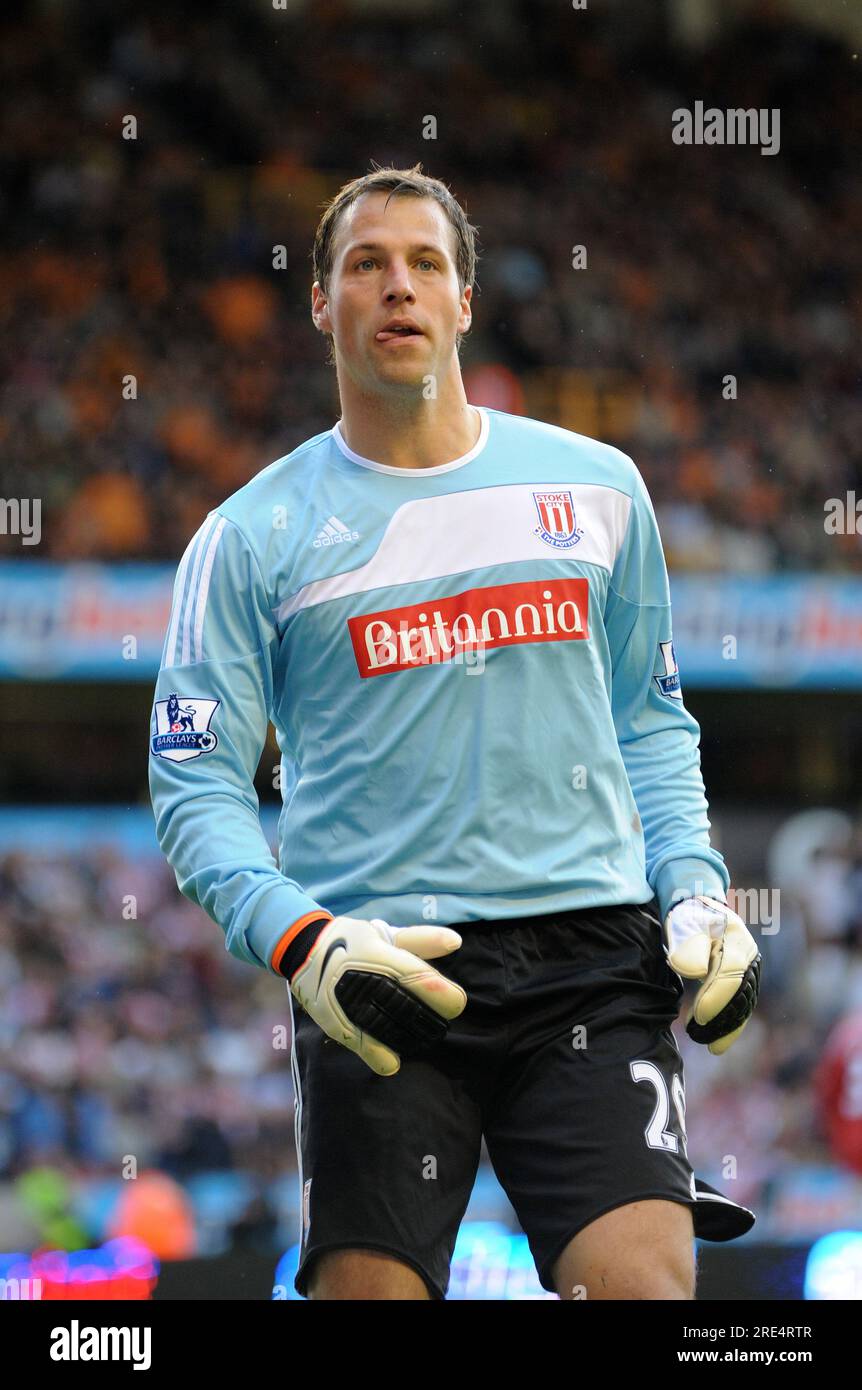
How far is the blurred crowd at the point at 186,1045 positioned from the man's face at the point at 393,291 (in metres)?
5.54

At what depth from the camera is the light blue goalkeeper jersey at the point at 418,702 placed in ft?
8.38

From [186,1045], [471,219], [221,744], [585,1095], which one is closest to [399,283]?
[221,744]

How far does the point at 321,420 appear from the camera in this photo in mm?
11805

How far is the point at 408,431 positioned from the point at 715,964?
92 cm

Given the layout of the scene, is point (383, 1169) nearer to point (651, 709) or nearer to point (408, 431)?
point (651, 709)

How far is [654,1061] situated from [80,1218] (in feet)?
20.0

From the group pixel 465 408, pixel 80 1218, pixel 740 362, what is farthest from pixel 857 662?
pixel 465 408

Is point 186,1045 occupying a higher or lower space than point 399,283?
lower

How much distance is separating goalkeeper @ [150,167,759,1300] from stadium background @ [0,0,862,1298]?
488cm

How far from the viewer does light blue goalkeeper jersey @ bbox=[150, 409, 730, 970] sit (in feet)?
8.38

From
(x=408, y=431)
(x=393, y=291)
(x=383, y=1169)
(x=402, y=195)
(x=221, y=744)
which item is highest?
(x=402, y=195)

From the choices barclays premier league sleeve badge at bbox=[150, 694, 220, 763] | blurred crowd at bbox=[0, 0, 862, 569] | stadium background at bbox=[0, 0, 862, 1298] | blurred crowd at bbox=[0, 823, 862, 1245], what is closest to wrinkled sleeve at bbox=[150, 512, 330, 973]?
barclays premier league sleeve badge at bbox=[150, 694, 220, 763]

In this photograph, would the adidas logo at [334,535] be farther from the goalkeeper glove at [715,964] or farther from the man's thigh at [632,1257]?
the man's thigh at [632,1257]

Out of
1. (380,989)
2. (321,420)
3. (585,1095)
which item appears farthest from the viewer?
(321,420)
